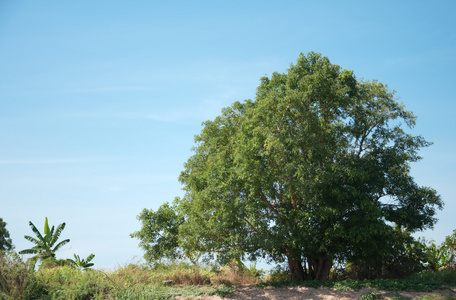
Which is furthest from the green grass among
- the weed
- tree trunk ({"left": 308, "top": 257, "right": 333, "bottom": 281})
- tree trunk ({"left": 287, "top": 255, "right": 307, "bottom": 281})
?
tree trunk ({"left": 287, "top": 255, "right": 307, "bottom": 281})

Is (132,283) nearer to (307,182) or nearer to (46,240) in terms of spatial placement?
(307,182)

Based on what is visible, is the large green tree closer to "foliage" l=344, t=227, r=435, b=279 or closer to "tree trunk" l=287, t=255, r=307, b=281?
"tree trunk" l=287, t=255, r=307, b=281

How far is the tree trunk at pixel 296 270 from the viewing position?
2062cm

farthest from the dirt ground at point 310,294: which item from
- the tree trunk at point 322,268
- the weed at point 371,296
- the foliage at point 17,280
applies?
the foliage at point 17,280

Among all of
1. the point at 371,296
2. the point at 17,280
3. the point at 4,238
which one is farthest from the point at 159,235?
the point at 4,238

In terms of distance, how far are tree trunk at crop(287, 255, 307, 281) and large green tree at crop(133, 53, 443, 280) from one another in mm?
51

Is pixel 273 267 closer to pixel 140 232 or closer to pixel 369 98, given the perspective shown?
pixel 140 232

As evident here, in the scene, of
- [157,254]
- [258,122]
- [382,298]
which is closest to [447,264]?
[382,298]

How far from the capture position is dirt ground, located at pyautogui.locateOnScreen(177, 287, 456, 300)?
15883mm

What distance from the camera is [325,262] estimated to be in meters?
20.4

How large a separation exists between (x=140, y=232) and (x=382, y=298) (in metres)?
13.5

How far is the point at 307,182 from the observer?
17125 mm

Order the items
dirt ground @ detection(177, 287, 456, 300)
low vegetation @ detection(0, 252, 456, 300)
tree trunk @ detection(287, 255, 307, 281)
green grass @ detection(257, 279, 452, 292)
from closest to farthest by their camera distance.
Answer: low vegetation @ detection(0, 252, 456, 300) < dirt ground @ detection(177, 287, 456, 300) < green grass @ detection(257, 279, 452, 292) < tree trunk @ detection(287, 255, 307, 281)

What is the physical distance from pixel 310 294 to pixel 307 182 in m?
4.61
